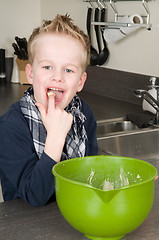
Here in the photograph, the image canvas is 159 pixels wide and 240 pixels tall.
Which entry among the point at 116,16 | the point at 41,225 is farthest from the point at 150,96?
the point at 41,225

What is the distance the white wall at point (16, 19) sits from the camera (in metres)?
3.23

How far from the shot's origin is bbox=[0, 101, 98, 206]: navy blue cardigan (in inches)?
42.3

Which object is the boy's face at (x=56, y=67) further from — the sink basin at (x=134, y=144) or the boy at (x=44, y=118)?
the sink basin at (x=134, y=144)

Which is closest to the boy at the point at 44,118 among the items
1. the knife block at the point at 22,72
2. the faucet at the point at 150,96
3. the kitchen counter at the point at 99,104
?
the faucet at the point at 150,96

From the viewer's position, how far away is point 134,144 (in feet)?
6.28

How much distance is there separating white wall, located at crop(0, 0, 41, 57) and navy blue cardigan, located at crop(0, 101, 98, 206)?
6.97 ft

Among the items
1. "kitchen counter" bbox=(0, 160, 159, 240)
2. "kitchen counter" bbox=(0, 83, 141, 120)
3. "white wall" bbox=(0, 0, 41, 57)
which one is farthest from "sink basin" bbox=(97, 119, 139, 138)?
"white wall" bbox=(0, 0, 41, 57)

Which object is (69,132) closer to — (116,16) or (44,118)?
(44,118)

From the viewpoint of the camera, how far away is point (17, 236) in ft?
2.99

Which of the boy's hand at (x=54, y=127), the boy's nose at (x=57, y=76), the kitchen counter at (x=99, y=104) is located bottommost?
the kitchen counter at (x=99, y=104)

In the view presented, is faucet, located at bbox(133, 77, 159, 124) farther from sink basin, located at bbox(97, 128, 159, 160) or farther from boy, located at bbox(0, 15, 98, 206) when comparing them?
boy, located at bbox(0, 15, 98, 206)

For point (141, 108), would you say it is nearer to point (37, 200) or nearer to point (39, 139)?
point (39, 139)

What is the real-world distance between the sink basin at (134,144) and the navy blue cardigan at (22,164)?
0.65 m

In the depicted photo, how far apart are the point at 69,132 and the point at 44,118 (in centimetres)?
22
